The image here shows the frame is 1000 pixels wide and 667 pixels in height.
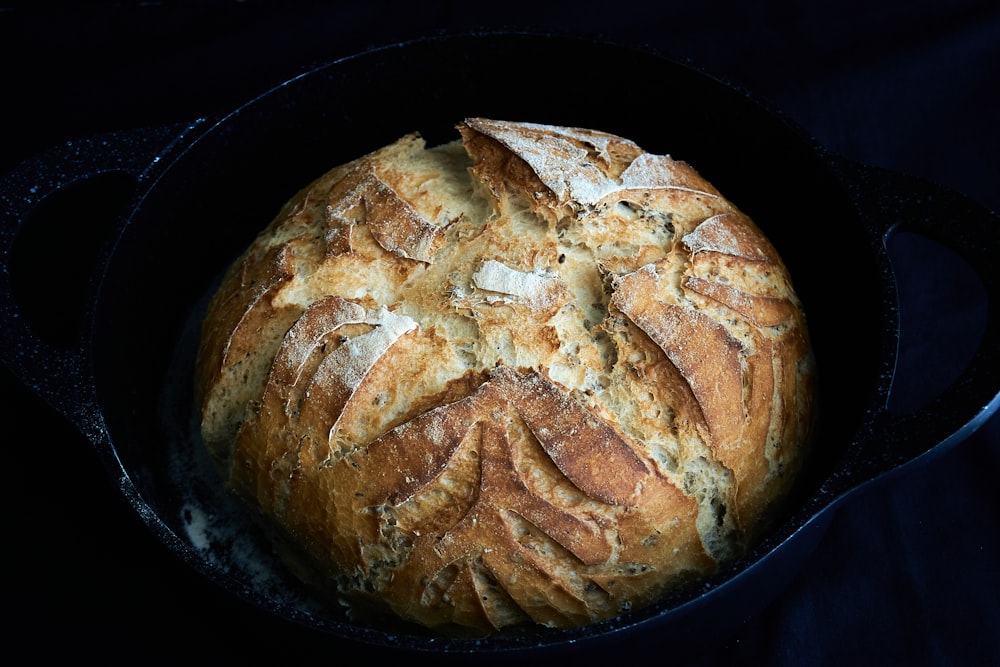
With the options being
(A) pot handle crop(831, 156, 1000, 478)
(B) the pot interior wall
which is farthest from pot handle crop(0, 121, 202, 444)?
(A) pot handle crop(831, 156, 1000, 478)

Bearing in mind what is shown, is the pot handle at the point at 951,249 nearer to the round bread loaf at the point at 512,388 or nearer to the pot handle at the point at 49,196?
the round bread loaf at the point at 512,388

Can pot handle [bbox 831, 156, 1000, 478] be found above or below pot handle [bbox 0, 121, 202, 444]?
below

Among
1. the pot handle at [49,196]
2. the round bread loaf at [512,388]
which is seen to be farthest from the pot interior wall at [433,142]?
the round bread loaf at [512,388]

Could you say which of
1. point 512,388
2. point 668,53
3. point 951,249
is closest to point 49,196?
point 512,388

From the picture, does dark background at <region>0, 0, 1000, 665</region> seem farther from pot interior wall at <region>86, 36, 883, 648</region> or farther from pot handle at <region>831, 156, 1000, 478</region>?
pot handle at <region>831, 156, 1000, 478</region>

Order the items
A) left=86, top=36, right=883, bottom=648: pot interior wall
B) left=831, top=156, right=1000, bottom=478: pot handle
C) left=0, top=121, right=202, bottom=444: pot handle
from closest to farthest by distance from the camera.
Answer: left=831, top=156, right=1000, bottom=478: pot handle
left=0, top=121, right=202, bottom=444: pot handle
left=86, top=36, right=883, bottom=648: pot interior wall

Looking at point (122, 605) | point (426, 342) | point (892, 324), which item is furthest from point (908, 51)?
point (122, 605)
